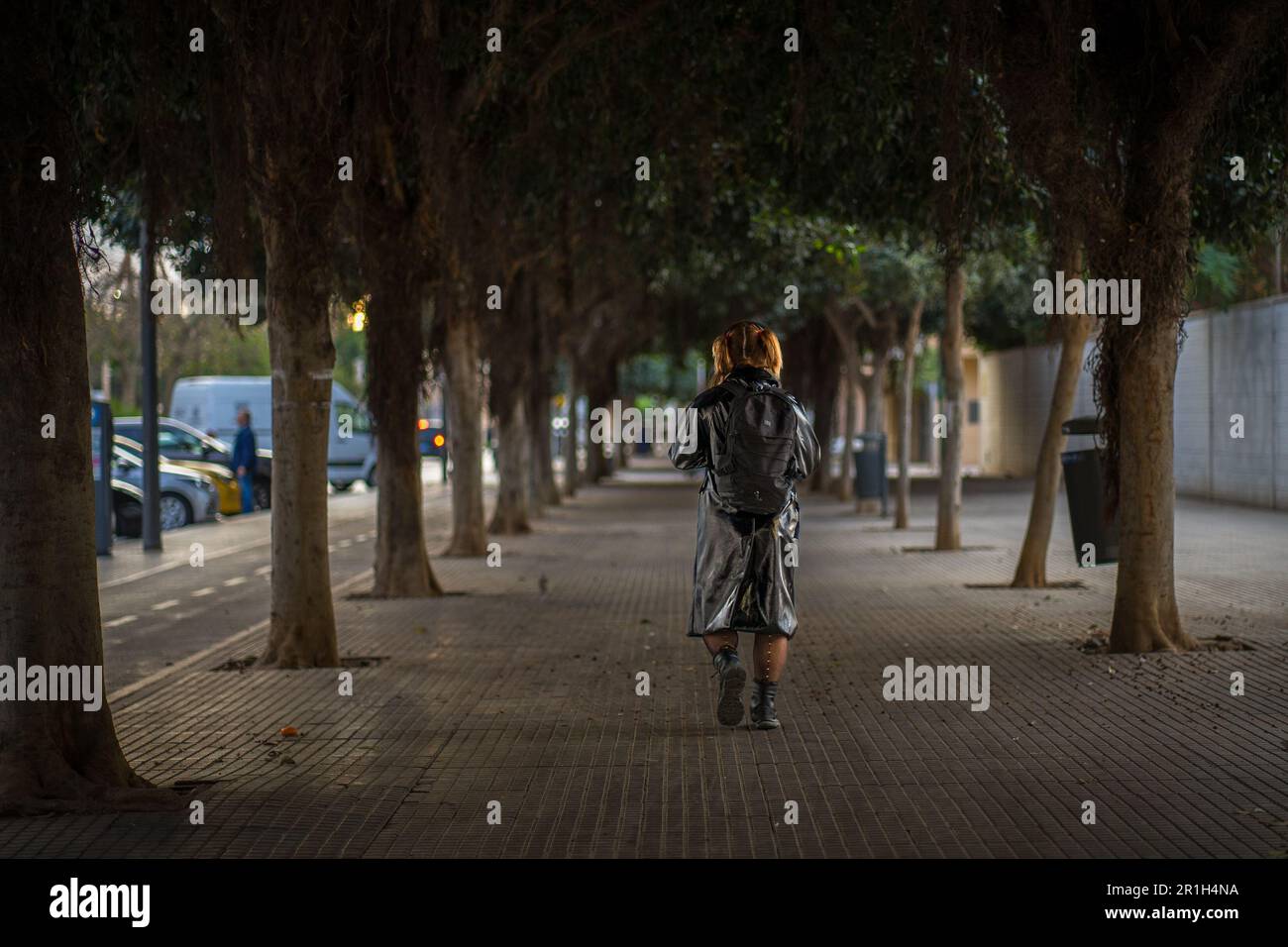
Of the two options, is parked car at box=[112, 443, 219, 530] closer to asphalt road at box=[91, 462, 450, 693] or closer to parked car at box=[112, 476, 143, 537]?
asphalt road at box=[91, 462, 450, 693]

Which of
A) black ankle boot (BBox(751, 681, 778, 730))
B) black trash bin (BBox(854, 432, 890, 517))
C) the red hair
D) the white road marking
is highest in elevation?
the red hair

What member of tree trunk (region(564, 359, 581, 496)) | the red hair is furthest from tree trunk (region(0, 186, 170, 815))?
tree trunk (region(564, 359, 581, 496))

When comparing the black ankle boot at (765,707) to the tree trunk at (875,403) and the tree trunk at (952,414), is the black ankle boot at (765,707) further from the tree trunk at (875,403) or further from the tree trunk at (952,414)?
the tree trunk at (875,403)

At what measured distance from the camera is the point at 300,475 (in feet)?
37.0

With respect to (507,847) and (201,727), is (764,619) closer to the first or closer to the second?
(507,847)

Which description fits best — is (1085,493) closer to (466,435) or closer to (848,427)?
(466,435)

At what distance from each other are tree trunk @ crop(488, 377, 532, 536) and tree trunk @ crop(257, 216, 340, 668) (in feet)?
42.1

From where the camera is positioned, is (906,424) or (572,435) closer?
(906,424)

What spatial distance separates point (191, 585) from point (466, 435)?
433 centimetres

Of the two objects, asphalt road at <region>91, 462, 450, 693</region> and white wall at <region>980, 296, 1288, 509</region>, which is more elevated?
white wall at <region>980, 296, 1288, 509</region>

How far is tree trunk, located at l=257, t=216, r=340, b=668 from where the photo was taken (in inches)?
442

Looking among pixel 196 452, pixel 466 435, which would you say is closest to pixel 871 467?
pixel 466 435

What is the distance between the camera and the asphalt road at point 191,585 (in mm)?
12711

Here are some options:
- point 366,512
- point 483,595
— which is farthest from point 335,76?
point 366,512
